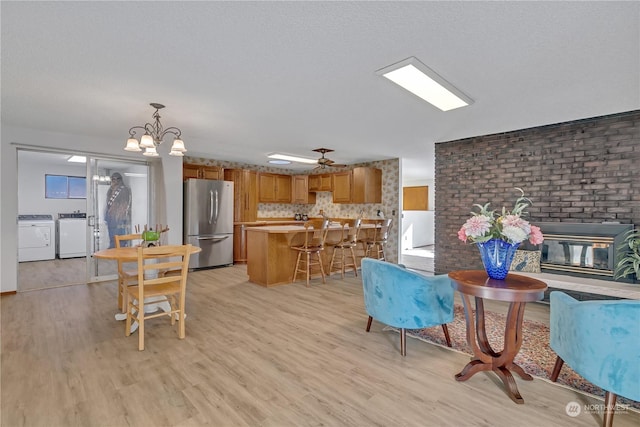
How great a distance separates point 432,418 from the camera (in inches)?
73.3

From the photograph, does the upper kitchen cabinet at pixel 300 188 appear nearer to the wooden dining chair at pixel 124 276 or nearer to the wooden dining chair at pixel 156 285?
the wooden dining chair at pixel 124 276

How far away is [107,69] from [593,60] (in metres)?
3.94

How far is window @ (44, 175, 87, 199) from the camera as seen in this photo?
308 inches

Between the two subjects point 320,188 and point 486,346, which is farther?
point 320,188

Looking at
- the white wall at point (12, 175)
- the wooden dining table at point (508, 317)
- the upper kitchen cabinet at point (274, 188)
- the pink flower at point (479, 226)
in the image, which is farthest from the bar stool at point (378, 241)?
the white wall at point (12, 175)

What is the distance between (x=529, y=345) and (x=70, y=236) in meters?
9.57

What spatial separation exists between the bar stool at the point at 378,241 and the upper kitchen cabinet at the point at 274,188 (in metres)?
2.88

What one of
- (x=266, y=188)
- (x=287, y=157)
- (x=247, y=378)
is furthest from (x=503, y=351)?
(x=266, y=188)

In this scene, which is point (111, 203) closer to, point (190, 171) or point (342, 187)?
point (190, 171)

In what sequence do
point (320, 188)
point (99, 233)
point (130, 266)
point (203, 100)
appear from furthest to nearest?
point (320, 188)
point (130, 266)
point (99, 233)
point (203, 100)

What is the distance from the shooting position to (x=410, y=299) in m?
2.64

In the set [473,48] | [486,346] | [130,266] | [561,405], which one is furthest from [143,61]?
[130,266]

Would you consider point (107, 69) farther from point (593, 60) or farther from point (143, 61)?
point (593, 60)

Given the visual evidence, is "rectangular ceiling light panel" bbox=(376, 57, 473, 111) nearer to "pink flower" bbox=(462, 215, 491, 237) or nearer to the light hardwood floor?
"pink flower" bbox=(462, 215, 491, 237)
